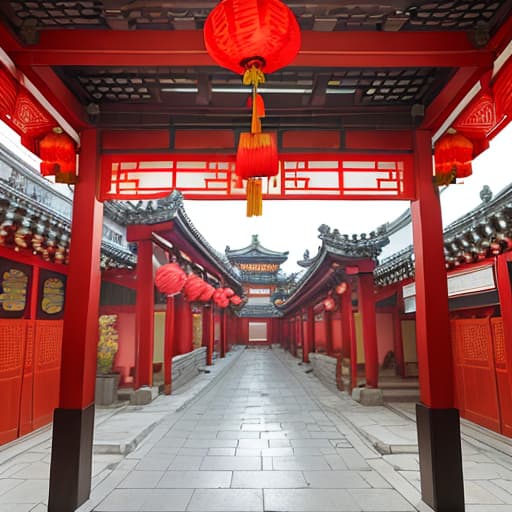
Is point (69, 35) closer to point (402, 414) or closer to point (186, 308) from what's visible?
point (402, 414)

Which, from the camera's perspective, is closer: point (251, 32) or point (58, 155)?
point (251, 32)

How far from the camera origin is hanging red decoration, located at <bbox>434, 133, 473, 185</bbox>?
4.21m

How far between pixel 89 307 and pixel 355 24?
12.9ft

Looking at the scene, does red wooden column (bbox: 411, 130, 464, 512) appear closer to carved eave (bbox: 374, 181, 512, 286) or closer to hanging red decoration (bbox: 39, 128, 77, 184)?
carved eave (bbox: 374, 181, 512, 286)

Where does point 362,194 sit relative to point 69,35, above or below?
below

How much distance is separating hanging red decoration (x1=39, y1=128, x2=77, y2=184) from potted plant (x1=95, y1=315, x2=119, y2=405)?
21.3 ft

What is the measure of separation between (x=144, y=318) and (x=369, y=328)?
19.3 ft

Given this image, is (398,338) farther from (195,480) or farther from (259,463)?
(195,480)

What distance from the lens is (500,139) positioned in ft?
28.6

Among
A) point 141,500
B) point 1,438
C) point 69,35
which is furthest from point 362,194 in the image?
point 1,438

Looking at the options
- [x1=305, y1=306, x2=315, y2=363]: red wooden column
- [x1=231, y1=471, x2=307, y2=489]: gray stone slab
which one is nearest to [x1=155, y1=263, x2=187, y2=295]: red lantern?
[x1=231, y1=471, x2=307, y2=489]: gray stone slab

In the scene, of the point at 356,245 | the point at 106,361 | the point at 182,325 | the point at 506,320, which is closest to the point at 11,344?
the point at 106,361

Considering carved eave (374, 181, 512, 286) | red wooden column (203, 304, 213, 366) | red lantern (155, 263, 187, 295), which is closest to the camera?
carved eave (374, 181, 512, 286)

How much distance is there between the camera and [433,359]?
4141 millimetres
